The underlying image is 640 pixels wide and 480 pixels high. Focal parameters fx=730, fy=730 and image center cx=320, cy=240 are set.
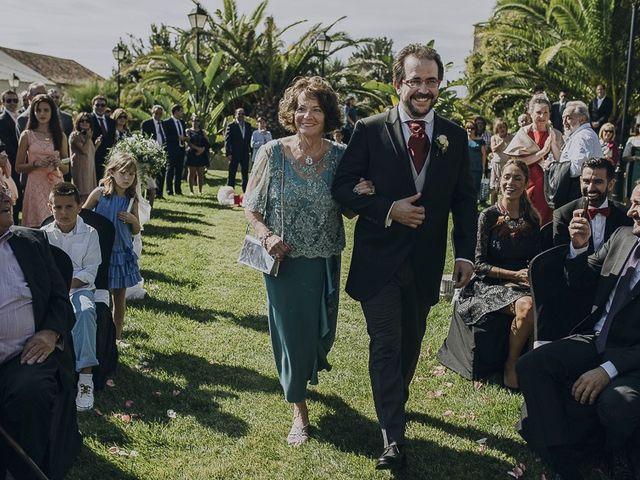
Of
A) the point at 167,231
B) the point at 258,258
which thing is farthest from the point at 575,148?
the point at 167,231

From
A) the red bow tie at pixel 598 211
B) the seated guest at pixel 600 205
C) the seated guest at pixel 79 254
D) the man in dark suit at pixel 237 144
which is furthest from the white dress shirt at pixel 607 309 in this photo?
the man in dark suit at pixel 237 144

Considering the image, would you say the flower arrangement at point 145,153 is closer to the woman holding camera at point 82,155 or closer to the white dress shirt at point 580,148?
the woman holding camera at point 82,155

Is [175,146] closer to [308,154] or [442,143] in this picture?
[308,154]

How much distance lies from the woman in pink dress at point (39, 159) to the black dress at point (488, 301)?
4.83 meters

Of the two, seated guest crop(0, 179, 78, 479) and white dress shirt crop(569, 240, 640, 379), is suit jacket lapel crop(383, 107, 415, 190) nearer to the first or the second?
white dress shirt crop(569, 240, 640, 379)

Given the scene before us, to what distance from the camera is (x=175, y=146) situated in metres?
17.2

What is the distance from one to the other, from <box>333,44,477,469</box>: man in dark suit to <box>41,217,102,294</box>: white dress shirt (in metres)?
2.01

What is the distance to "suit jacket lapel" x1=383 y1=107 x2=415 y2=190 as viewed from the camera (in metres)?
4.11

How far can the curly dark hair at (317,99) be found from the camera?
4.38 m

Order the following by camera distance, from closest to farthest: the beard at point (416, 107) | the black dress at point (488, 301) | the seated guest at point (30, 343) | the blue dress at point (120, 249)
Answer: the seated guest at point (30, 343) < the beard at point (416, 107) < the black dress at point (488, 301) < the blue dress at point (120, 249)

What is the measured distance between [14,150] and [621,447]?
883 centimetres

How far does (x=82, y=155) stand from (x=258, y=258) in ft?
23.0

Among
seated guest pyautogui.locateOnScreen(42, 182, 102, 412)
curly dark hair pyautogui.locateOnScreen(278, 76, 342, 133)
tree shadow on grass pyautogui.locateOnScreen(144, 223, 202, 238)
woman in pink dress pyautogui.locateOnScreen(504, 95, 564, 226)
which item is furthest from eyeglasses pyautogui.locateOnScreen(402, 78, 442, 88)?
tree shadow on grass pyautogui.locateOnScreen(144, 223, 202, 238)

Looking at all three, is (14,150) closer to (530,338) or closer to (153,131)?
(153,131)
